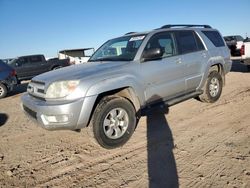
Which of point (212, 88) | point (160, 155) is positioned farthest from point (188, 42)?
point (160, 155)

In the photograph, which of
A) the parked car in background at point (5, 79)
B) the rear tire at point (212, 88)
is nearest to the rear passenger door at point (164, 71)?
the rear tire at point (212, 88)

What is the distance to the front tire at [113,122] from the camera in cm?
392

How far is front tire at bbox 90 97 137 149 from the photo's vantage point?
12.9 ft

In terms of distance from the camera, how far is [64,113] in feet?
12.0

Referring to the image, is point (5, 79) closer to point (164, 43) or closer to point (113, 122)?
point (164, 43)

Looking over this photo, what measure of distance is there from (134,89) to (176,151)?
1.25 metres

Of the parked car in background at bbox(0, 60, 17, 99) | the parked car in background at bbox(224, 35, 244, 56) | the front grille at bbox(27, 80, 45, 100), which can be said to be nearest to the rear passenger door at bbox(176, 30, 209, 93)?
the front grille at bbox(27, 80, 45, 100)

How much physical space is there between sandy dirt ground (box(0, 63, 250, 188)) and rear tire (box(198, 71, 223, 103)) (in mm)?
590

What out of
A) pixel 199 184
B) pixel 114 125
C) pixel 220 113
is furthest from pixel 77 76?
pixel 220 113

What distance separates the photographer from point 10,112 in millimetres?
7480

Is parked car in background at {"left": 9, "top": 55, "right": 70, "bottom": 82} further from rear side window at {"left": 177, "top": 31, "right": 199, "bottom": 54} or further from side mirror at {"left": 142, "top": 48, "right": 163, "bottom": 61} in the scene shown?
side mirror at {"left": 142, "top": 48, "right": 163, "bottom": 61}

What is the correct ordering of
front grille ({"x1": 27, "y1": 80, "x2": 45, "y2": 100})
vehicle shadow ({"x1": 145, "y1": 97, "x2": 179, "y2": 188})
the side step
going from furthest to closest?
1. the side step
2. front grille ({"x1": 27, "y1": 80, "x2": 45, "y2": 100})
3. vehicle shadow ({"x1": 145, "y1": 97, "x2": 179, "y2": 188})

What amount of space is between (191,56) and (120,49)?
Result: 5.34 feet

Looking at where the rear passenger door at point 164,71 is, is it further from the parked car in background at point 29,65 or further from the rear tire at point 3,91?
the parked car in background at point 29,65
